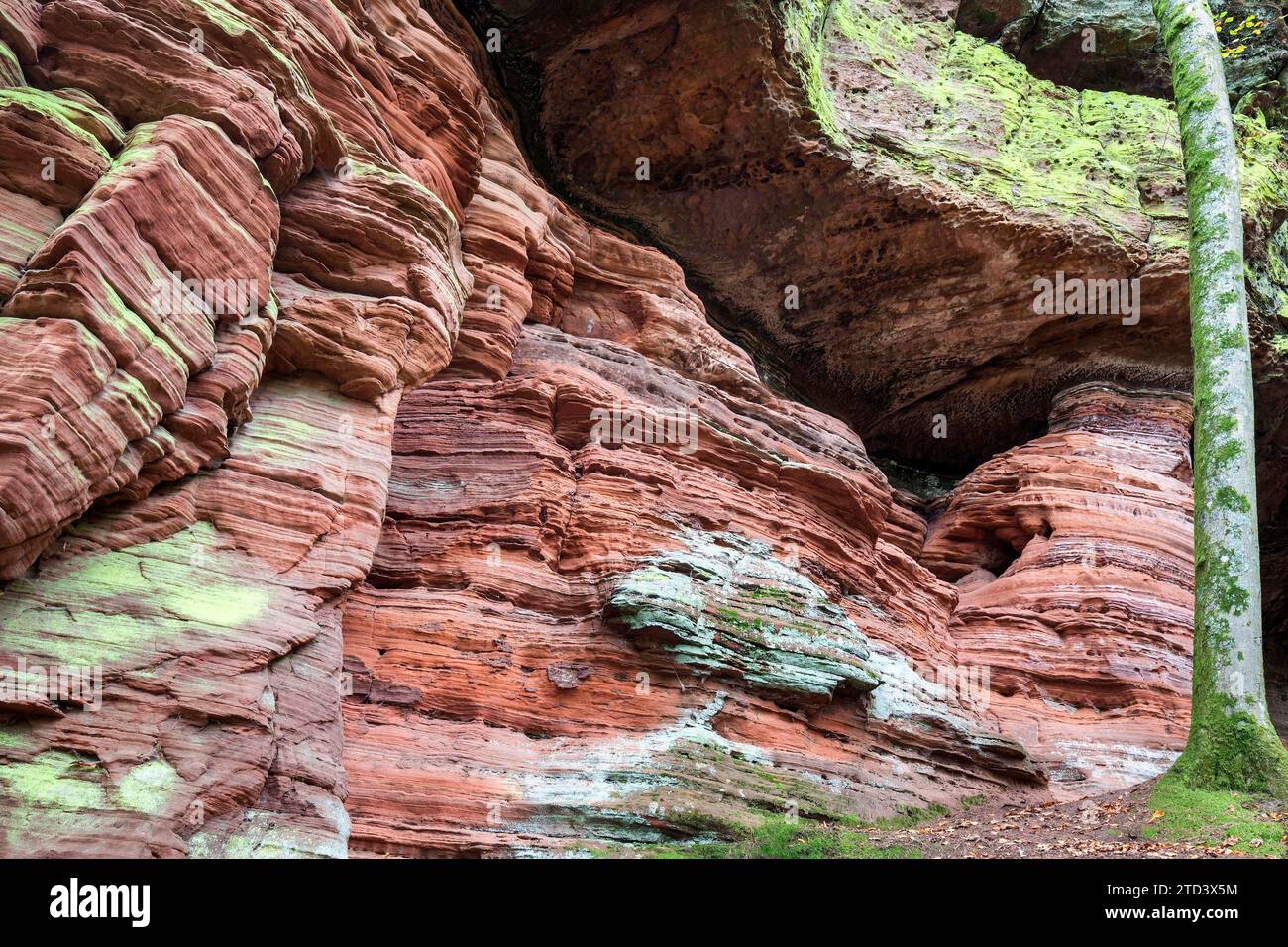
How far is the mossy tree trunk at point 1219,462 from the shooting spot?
32.3 feet

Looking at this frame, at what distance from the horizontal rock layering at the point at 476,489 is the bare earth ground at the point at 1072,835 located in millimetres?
961

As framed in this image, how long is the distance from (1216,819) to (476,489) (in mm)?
8682

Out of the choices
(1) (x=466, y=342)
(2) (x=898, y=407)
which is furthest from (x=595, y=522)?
(2) (x=898, y=407)

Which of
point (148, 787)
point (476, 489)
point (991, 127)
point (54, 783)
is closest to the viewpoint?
point (54, 783)

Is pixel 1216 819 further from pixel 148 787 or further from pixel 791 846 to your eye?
pixel 148 787

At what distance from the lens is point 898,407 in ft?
74.2

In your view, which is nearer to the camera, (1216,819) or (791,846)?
(1216,819)

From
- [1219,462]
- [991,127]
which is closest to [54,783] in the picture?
[1219,462]

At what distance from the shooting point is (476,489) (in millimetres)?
12656

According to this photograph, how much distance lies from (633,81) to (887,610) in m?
10.1

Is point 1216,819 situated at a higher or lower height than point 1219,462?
lower

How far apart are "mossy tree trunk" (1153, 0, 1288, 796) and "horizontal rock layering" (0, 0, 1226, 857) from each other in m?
3.91

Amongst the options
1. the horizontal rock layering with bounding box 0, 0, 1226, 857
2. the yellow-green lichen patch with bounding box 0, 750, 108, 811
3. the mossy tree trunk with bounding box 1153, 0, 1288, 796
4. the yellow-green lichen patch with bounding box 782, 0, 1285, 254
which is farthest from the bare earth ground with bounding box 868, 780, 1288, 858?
the yellow-green lichen patch with bounding box 782, 0, 1285, 254

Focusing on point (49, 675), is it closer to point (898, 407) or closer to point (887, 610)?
point (887, 610)
